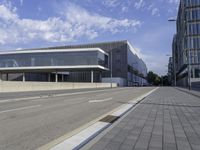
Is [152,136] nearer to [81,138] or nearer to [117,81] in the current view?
[81,138]

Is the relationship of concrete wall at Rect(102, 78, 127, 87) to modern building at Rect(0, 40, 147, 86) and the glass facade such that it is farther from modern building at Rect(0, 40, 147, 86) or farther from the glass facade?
the glass facade

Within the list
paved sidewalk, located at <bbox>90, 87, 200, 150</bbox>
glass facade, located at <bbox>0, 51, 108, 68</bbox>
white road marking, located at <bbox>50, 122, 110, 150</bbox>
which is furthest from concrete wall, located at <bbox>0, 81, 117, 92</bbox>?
glass facade, located at <bbox>0, 51, 108, 68</bbox>

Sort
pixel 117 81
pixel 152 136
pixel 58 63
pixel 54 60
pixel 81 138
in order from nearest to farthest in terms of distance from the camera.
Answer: pixel 81 138
pixel 152 136
pixel 58 63
pixel 54 60
pixel 117 81

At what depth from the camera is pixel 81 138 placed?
663 centimetres

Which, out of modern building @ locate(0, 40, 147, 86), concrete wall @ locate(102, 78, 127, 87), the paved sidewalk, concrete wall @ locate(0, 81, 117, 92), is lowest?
the paved sidewalk

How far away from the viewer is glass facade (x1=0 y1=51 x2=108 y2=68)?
87.7 metres

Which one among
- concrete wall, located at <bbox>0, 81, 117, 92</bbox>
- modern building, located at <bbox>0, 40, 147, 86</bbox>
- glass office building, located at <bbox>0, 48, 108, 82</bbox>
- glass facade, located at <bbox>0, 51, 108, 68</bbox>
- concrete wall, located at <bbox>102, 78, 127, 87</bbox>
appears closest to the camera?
concrete wall, located at <bbox>0, 81, 117, 92</bbox>

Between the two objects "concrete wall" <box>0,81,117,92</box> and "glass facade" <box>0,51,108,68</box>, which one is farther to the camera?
"glass facade" <box>0,51,108,68</box>

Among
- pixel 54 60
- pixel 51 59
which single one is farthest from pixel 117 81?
pixel 51 59

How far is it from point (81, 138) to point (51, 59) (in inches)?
3359

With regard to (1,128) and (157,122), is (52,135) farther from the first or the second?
(157,122)

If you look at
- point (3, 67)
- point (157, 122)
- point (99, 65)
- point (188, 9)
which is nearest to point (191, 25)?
point (188, 9)

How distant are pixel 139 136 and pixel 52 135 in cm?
223

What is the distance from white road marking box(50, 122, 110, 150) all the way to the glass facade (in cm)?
7867
